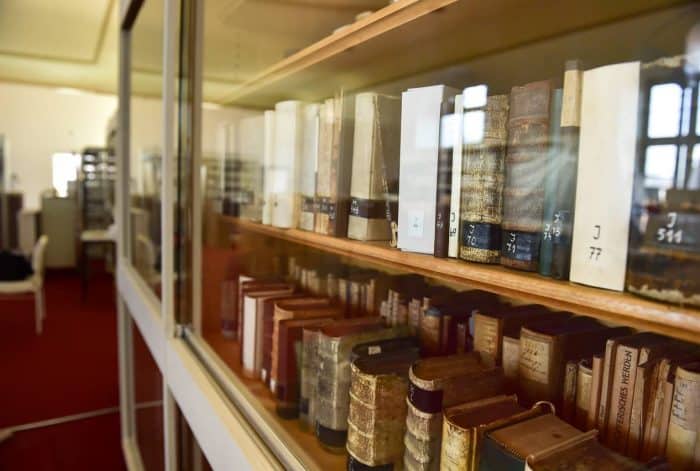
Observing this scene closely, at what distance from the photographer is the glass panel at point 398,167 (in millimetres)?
563

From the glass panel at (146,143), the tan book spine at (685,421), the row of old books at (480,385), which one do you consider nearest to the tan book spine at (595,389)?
the row of old books at (480,385)

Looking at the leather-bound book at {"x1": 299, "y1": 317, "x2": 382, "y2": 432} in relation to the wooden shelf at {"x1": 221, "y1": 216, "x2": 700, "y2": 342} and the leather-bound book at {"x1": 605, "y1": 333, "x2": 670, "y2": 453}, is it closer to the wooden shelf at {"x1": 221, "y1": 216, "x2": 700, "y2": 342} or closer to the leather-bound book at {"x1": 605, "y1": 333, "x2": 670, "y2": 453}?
the wooden shelf at {"x1": 221, "y1": 216, "x2": 700, "y2": 342}

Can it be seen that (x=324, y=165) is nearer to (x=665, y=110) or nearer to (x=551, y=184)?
(x=551, y=184)

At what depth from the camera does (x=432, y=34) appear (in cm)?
87

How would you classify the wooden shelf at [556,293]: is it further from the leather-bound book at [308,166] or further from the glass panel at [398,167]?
the leather-bound book at [308,166]

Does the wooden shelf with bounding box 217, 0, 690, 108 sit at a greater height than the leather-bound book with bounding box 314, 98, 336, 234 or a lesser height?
greater

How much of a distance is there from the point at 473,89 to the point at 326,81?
1.50ft

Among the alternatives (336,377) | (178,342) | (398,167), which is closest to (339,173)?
(398,167)

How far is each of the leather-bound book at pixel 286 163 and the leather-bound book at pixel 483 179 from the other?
0.58 meters

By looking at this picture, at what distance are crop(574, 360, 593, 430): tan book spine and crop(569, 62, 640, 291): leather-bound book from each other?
237mm

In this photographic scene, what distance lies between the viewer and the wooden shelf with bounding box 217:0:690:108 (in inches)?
30.4

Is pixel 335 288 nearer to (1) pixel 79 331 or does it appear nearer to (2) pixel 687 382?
(2) pixel 687 382

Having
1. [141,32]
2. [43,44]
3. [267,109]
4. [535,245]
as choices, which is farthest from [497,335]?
[43,44]

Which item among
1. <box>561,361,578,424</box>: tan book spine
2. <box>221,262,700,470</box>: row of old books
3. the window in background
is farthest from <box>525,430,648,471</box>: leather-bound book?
the window in background
